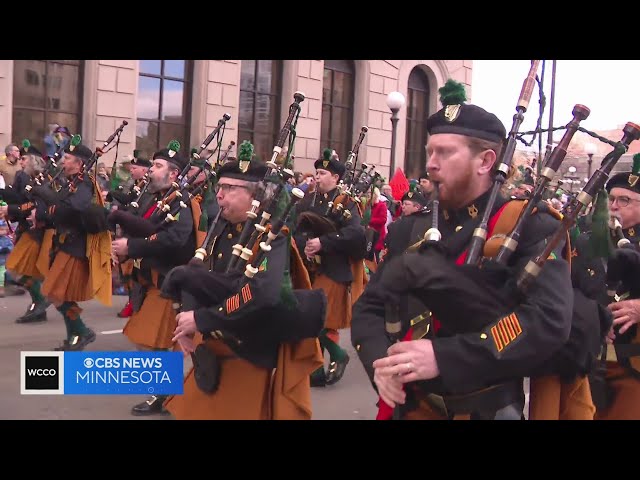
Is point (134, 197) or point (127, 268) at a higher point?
point (134, 197)

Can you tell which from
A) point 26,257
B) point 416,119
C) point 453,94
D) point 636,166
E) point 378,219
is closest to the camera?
point 453,94

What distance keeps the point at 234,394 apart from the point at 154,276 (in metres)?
1.85

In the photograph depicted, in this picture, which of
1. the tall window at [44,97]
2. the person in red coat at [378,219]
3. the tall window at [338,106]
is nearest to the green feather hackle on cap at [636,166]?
the person in red coat at [378,219]

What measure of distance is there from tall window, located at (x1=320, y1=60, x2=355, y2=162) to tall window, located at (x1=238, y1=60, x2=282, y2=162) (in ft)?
4.01

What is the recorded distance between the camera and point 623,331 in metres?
3.39

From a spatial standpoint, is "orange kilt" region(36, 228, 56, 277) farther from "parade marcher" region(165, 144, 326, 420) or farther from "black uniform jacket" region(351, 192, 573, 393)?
"black uniform jacket" region(351, 192, 573, 393)

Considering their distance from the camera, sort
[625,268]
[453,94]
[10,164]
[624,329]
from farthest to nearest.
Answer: [10,164]
[625,268]
[624,329]
[453,94]

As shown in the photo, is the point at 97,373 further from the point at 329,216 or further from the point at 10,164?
the point at 10,164

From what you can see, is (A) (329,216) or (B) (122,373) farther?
(A) (329,216)

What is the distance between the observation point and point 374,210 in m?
9.15

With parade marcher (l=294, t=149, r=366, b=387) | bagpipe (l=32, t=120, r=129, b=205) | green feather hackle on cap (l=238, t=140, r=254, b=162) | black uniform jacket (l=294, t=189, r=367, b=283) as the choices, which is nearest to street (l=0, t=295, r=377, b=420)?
parade marcher (l=294, t=149, r=366, b=387)

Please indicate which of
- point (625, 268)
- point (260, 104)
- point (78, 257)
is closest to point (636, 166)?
point (625, 268)

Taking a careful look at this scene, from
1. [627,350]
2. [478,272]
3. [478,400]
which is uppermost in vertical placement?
[478,272]
